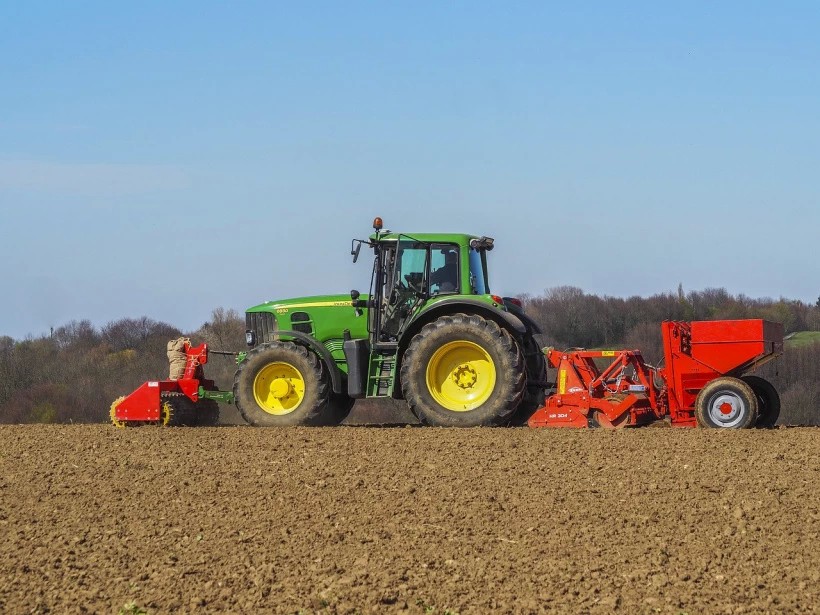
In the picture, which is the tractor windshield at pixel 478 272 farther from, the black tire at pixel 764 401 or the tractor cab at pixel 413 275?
the black tire at pixel 764 401

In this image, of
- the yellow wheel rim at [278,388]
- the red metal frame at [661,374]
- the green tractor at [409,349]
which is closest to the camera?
the red metal frame at [661,374]

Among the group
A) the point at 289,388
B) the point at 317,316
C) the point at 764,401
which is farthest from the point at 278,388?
the point at 764,401

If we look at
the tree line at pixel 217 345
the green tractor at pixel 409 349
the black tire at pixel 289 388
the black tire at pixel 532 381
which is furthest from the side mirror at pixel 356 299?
the tree line at pixel 217 345

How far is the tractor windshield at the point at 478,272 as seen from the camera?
41.1 ft

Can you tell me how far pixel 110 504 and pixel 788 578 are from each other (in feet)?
15.9

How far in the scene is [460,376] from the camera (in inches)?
477

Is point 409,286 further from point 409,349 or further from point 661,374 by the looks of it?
point 661,374

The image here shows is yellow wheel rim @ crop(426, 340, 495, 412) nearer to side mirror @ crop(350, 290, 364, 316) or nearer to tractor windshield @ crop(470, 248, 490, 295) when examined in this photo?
tractor windshield @ crop(470, 248, 490, 295)

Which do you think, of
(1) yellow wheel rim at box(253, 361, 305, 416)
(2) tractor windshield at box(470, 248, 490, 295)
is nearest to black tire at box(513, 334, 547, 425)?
(2) tractor windshield at box(470, 248, 490, 295)

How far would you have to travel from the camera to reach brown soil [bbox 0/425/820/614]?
583 cm

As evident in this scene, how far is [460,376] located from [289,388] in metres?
Result: 2.15

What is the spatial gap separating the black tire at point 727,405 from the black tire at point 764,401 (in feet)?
1.25

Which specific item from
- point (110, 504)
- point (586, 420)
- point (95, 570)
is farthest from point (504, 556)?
point (586, 420)

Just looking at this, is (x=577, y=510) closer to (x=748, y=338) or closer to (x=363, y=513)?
(x=363, y=513)
